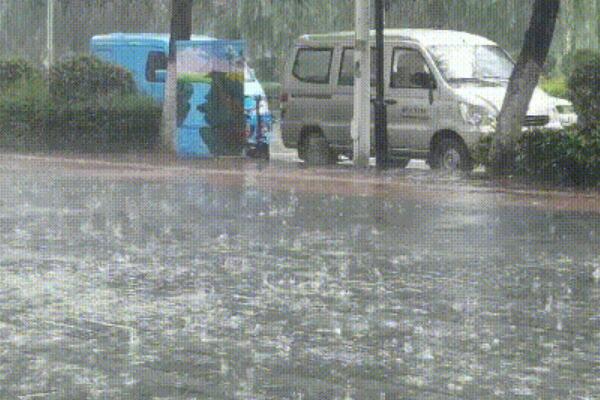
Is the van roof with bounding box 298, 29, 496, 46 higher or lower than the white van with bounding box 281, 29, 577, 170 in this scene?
higher

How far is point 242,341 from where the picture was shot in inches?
390

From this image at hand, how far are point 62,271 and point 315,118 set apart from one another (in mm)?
13805

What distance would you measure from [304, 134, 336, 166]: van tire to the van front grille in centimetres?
350

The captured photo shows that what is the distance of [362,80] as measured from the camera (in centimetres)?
2502

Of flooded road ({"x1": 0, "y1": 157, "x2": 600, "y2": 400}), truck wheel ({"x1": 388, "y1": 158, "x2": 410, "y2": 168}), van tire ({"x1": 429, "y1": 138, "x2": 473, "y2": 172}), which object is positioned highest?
van tire ({"x1": 429, "y1": 138, "x2": 473, "y2": 172})

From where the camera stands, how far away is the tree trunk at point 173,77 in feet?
95.5

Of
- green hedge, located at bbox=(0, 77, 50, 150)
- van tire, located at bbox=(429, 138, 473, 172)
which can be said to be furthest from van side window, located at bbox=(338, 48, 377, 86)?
green hedge, located at bbox=(0, 77, 50, 150)

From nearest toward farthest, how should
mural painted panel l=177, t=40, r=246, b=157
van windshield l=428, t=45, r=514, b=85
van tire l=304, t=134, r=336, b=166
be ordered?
van windshield l=428, t=45, r=514, b=85 → van tire l=304, t=134, r=336, b=166 → mural painted panel l=177, t=40, r=246, b=157

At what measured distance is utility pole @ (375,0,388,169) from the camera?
2467cm

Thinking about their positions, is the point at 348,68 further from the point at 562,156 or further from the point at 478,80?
the point at 562,156

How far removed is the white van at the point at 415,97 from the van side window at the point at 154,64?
309 inches

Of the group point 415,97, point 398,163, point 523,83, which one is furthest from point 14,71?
point 523,83

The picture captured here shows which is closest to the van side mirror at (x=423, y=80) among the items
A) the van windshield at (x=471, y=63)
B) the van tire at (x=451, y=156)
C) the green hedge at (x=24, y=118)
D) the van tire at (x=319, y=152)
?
the van windshield at (x=471, y=63)

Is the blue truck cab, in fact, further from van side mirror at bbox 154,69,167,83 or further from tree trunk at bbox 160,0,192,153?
tree trunk at bbox 160,0,192,153
